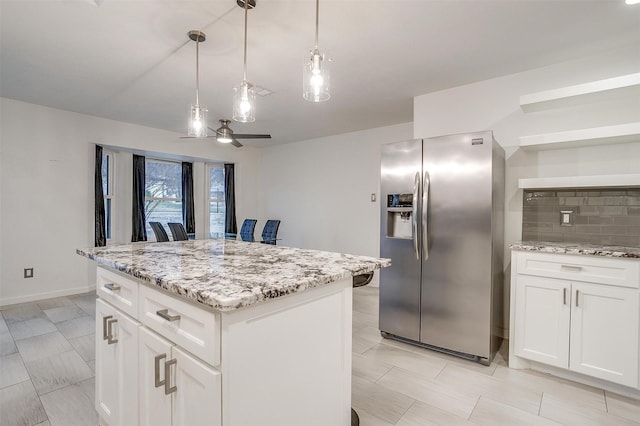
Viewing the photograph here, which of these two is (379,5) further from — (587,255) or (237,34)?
(587,255)

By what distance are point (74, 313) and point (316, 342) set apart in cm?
364

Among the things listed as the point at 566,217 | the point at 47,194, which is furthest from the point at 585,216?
the point at 47,194

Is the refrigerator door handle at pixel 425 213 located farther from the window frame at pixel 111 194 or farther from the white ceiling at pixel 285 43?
the window frame at pixel 111 194

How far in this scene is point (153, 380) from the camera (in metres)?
1.21

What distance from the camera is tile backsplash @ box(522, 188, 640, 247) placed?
237 cm

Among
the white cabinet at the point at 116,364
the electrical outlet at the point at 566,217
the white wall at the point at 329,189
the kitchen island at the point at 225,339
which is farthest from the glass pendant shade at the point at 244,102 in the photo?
the white wall at the point at 329,189

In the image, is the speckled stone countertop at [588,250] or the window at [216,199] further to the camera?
the window at [216,199]

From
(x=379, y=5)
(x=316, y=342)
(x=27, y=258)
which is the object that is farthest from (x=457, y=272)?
(x=27, y=258)

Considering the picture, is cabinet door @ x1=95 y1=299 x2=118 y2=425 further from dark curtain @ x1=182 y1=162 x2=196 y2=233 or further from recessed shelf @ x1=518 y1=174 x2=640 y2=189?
dark curtain @ x1=182 y1=162 x2=196 y2=233

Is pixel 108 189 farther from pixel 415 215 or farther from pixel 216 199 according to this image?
pixel 415 215

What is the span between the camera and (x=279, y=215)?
6.38 m

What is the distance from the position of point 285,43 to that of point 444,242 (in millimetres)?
2058

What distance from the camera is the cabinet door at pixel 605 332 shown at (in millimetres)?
1932

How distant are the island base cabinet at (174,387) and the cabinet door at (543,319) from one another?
232 centimetres
